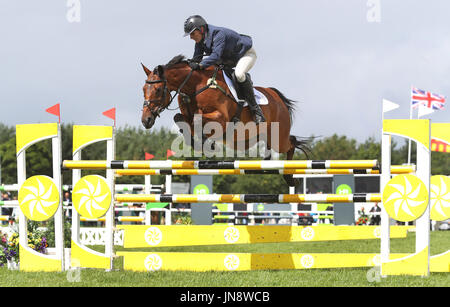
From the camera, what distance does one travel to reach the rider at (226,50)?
4965 mm

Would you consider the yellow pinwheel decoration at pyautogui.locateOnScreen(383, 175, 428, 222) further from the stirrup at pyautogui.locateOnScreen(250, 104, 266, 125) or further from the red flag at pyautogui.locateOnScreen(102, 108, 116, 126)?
the red flag at pyautogui.locateOnScreen(102, 108, 116, 126)

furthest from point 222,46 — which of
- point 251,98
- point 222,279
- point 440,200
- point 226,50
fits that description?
point 440,200

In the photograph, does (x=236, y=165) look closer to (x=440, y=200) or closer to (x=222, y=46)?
(x=222, y=46)

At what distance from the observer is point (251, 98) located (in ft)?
17.7

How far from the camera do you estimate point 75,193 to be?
16.7 ft

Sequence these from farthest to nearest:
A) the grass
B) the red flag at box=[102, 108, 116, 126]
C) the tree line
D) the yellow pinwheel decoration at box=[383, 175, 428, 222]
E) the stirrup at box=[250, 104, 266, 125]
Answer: the tree line < the red flag at box=[102, 108, 116, 126] < the stirrup at box=[250, 104, 266, 125] < the yellow pinwheel decoration at box=[383, 175, 428, 222] < the grass

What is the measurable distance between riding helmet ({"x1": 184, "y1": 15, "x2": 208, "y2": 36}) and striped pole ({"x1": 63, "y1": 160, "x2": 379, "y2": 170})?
1.20 meters

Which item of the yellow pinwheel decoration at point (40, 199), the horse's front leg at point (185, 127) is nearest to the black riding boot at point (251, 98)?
the horse's front leg at point (185, 127)

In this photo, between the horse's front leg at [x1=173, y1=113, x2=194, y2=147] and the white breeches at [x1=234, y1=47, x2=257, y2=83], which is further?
the white breeches at [x1=234, y1=47, x2=257, y2=83]

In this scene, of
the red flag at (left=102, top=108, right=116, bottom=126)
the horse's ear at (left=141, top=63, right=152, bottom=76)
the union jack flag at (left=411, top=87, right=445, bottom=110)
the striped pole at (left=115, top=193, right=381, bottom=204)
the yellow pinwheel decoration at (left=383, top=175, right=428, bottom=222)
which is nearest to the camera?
the yellow pinwheel decoration at (left=383, top=175, right=428, bottom=222)

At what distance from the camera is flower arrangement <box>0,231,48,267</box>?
5629mm

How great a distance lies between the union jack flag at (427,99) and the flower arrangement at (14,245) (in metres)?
13.6

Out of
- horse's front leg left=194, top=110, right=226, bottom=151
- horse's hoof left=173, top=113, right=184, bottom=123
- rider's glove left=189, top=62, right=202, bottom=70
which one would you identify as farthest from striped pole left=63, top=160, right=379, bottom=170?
rider's glove left=189, top=62, right=202, bottom=70
